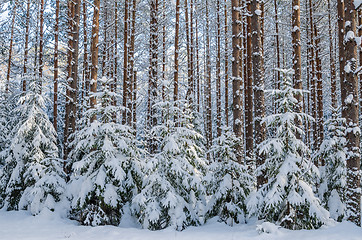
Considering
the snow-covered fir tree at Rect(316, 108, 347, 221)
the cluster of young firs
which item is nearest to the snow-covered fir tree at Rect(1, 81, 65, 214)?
the cluster of young firs

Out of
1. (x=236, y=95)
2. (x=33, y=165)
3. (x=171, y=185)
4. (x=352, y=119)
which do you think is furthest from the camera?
(x=33, y=165)

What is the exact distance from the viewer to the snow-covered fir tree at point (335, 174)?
7.82 m

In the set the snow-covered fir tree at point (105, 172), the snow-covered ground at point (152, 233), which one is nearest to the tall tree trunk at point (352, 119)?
the snow-covered ground at point (152, 233)

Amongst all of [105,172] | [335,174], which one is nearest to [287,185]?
[335,174]

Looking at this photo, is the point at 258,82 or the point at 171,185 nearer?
the point at 171,185

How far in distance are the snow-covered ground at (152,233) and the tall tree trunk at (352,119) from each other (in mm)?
662

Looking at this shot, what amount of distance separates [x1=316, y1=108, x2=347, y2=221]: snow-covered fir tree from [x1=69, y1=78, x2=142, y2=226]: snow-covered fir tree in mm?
5431

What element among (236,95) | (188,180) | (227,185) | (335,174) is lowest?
(227,185)

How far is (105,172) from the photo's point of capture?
785cm

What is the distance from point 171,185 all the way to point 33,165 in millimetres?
5314

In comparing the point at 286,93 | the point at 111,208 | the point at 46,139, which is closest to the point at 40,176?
the point at 46,139

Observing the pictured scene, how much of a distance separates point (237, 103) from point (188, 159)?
259 cm

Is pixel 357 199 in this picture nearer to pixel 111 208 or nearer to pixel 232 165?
pixel 232 165

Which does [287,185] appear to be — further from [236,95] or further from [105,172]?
[105,172]
